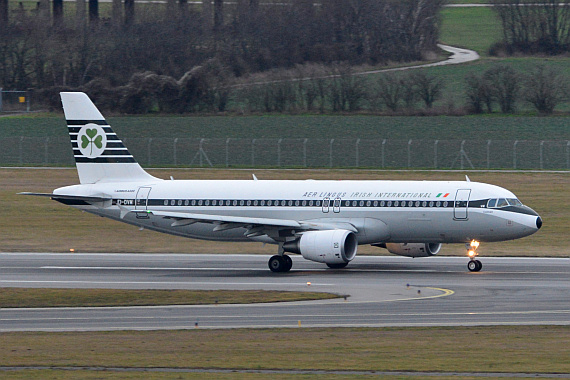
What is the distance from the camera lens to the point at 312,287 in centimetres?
3191

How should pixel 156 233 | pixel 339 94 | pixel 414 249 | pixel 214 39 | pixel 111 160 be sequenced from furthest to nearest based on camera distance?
pixel 214 39
pixel 339 94
pixel 156 233
pixel 111 160
pixel 414 249

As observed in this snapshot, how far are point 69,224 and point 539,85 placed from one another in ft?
166

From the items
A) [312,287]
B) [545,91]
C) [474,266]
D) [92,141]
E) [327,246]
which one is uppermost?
[92,141]

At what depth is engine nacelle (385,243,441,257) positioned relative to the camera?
38.3 metres

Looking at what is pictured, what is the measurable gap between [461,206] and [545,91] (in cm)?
5422

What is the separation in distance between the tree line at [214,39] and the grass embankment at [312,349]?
79.9 m

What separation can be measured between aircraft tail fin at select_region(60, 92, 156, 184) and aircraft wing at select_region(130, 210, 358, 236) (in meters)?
4.58

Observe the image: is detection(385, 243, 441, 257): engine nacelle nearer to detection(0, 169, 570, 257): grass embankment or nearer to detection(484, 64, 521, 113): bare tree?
detection(0, 169, 570, 257): grass embankment

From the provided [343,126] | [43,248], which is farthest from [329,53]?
[43,248]

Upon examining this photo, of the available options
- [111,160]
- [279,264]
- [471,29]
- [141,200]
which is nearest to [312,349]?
[279,264]

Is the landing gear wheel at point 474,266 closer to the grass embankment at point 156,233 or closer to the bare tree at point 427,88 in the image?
the grass embankment at point 156,233

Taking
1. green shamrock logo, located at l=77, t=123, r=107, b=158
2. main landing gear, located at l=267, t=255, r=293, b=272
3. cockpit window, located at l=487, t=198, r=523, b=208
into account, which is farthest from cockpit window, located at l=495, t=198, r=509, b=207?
green shamrock logo, located at l=77, t=123, r=107, b=158

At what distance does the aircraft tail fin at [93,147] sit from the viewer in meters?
41.3

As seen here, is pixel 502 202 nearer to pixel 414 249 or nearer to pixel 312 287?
pixel 414 249
